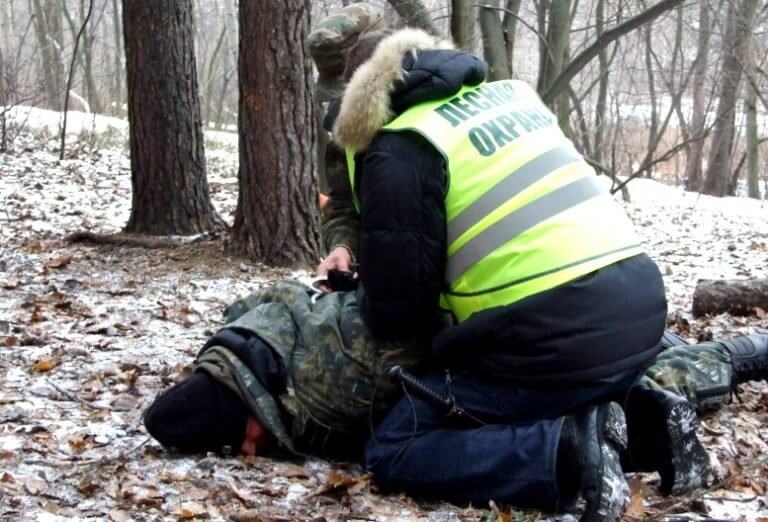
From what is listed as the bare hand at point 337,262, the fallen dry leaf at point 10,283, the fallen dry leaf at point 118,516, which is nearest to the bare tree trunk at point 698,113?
the fallen dry leaf at point 10,283

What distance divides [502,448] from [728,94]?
17.2 meters

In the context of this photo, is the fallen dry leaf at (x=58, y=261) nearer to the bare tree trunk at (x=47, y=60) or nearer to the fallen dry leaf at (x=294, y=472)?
the fallen dry leaf at (x=294, y=472)

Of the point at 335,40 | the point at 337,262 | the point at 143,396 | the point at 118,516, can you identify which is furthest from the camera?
the point at 335,40

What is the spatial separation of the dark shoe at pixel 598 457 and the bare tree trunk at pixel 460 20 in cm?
642

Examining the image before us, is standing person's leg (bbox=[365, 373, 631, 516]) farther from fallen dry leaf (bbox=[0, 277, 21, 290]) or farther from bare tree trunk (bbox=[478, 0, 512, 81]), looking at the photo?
bare tree trunk (bbox=[478, 0, 512, 81])

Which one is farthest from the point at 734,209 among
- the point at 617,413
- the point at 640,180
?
the point at 617,413

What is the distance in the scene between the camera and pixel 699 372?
126 inches

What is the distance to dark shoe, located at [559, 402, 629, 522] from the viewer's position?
7.79ft

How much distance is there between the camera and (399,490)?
2.71m

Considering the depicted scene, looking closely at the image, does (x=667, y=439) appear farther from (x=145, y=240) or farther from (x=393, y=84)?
(x=145, y=240)

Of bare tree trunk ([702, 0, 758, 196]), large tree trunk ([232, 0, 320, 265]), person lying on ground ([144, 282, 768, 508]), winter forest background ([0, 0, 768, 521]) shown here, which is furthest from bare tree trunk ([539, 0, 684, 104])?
person lying on ground ([144, 282, 768, 508])

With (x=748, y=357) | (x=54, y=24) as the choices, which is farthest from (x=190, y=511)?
(x=54, y=24)

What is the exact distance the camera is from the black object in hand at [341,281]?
10.4ft

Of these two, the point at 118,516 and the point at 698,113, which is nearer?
the point at 118,516
